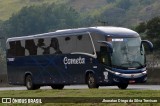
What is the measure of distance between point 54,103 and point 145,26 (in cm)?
5243

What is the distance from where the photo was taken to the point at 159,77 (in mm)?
45375

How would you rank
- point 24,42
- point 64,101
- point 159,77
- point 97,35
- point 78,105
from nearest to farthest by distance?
point 78,105 → point 64,101 → point 97,35 → point 24,42 → point 159,77

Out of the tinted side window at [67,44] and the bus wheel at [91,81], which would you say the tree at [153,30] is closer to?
the tinted side window at [67,44]

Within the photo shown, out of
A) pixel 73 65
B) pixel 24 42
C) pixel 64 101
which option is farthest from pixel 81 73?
pixel 64 101

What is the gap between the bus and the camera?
93.6ft

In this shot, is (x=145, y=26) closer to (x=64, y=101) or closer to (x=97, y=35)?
(x=97, y=35)

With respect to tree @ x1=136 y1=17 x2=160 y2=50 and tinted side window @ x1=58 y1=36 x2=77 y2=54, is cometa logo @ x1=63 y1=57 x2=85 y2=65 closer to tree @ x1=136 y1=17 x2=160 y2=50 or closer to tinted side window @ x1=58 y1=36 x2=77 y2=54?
tinted side window @ x1=58 y1=36 x2=77 y2=54

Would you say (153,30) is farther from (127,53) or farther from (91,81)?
(91,81)

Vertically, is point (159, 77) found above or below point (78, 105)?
below

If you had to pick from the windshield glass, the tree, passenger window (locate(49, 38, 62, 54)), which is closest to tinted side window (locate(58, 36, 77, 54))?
passenger window (locate(49, 38, 62, 54))

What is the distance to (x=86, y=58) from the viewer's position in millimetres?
29453

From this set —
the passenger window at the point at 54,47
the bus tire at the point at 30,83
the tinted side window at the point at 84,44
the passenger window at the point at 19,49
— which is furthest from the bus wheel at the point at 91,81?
the passenger window at the point at 19,49

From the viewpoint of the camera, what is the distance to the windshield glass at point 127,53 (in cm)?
2856

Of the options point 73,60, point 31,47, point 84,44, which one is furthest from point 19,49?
point 84,44
